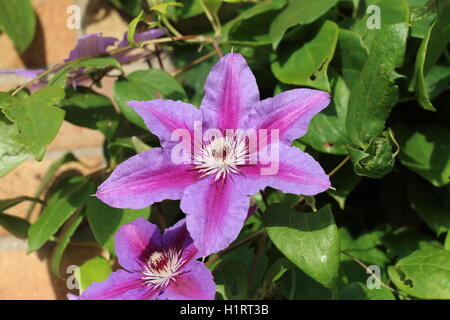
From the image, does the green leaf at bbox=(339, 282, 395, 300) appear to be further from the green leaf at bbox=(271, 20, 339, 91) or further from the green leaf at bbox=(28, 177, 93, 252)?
the green leaf at bbox=(28, 177, 93, 252)

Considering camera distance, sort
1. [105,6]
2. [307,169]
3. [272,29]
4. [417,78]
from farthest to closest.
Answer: [105,6]
[272,29]
[417,78]
[307,169]

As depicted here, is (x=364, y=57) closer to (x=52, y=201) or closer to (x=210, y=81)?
(x=210, y=81)

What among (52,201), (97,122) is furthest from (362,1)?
(52,201)

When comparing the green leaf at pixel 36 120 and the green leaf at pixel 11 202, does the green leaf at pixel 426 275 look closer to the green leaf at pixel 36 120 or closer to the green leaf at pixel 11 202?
the green leaf at pixel 36 120

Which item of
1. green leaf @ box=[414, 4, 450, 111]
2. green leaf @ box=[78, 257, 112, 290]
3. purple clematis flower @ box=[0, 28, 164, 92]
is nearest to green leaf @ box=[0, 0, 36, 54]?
purple clematis flower @ box=[0, 28, 164, 92]

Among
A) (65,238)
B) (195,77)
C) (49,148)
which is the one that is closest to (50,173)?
(49,148)

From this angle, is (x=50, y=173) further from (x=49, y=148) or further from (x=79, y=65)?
(x=79, y=65)
